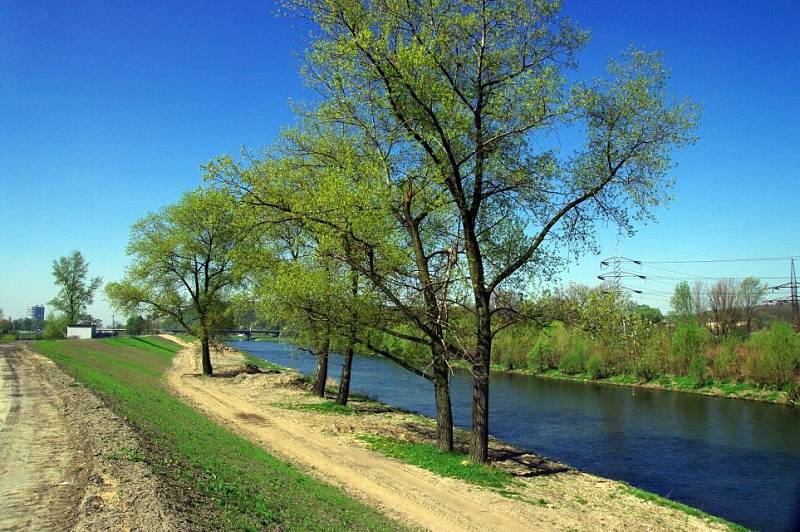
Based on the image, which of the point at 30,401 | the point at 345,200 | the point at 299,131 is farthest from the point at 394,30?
the point at 30,401

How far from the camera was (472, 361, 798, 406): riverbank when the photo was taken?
44312 millimetres

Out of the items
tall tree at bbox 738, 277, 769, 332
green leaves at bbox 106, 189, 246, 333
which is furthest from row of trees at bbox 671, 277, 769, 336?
green leaves at bbox 106, 189, 246, 333

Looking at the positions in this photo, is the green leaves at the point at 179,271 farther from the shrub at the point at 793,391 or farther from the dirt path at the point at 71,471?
the shrub at the point at 793,391

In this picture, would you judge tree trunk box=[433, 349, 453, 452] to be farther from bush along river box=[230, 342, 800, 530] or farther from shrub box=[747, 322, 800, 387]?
shrub box=[747, 322, 800, 387]

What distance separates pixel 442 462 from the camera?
15172 millimetres

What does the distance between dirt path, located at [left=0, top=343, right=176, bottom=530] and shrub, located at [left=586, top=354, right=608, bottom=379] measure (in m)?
51.2

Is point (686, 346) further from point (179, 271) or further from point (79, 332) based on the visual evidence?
point (79, 332)

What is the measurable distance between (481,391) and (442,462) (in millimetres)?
2139

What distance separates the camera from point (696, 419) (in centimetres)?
3409

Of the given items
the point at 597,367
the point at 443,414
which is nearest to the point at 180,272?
the point at 443,414

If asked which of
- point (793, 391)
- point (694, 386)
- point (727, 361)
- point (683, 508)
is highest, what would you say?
point (727, 361)

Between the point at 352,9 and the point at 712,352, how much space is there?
1999 inches

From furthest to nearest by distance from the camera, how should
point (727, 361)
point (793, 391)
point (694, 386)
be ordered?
1. point (694, 386)
2. point (727, 361)
3. point (793, 391)

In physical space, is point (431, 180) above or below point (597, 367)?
above
